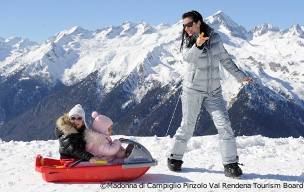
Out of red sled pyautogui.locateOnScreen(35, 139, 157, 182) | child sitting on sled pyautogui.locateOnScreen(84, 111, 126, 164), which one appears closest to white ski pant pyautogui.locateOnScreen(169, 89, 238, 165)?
red sled pyautogui.locateOnScreen(35, 139, 157, 182)

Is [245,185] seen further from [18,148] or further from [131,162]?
[18,148]

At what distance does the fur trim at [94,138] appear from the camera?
24.7ft

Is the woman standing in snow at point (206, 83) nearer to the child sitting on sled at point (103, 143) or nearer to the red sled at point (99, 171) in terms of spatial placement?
the red sled at point (99, 171)

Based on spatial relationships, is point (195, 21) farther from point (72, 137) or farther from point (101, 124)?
point (72, 137)

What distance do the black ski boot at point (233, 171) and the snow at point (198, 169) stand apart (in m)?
0.12

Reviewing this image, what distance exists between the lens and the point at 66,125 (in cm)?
771

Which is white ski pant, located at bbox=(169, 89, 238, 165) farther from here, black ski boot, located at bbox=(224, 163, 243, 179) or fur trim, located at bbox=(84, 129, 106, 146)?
fur trim, located at bbox=(84, 129, 106, 146)

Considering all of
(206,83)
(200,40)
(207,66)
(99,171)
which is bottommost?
(99,171)

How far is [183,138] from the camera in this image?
8.23 meters

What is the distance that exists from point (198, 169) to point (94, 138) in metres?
2.61

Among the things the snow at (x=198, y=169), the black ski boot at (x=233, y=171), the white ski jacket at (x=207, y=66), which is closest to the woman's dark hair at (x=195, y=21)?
the white ski jacket at (x=207, y=66)

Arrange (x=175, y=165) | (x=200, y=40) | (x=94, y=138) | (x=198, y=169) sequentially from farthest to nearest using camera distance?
(x=198, y=169), (x=175, y=165), (x=94, y=138), (x=200, y=40)

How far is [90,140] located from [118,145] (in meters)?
0.57

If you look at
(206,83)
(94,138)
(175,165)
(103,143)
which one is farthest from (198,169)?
(94,138)
